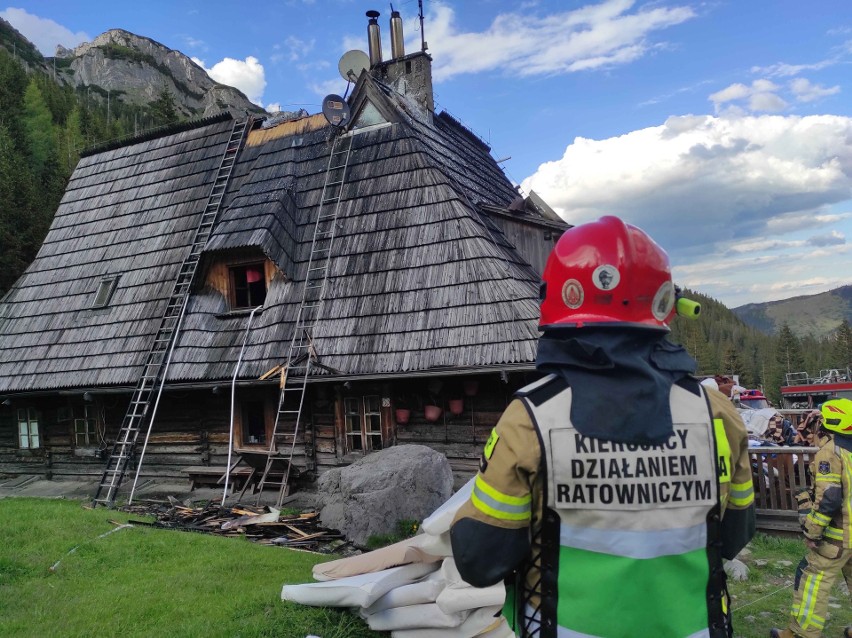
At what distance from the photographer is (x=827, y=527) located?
446 cm

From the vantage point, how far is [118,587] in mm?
5328

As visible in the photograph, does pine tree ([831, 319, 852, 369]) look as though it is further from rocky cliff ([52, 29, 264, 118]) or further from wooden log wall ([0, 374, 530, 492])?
rocky cliff ([52, 29, 264, 118])

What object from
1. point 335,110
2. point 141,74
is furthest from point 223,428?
point 141,74

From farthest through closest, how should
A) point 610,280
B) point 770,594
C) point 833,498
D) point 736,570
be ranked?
point 736,570
point 770,594
point 833,498
point 610,280

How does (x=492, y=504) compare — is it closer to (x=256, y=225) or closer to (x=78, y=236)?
(x=256, y=225)

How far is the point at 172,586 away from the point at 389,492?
103 inches

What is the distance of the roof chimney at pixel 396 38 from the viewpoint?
16266mm

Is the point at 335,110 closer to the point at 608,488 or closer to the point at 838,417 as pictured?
the point at 838,417

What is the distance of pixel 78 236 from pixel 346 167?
789 cm

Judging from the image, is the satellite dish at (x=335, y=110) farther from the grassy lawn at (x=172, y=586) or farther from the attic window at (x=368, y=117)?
the grassy lawn at (x=172, y=586)

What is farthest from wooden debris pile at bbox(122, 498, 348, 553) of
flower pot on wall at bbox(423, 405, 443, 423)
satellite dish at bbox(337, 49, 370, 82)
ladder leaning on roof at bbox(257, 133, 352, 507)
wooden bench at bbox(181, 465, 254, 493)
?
satellite dish at bbox(337, 49, 370, 82)

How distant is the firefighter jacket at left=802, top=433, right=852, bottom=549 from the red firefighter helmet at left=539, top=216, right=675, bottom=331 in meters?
3.47

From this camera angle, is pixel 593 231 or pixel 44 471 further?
pixel 44 471

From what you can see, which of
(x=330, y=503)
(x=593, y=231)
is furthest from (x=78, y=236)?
(x=593, y=231)
